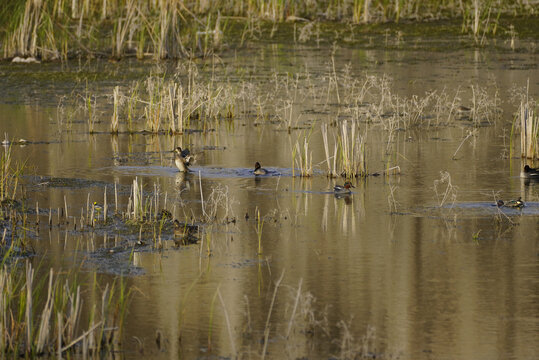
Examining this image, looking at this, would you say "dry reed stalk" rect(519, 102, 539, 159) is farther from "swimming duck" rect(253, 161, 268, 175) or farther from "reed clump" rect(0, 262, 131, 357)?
"reed clump" rect(0, 262, 131, 357)

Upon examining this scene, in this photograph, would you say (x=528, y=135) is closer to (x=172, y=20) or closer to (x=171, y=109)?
(x=171, y=109)

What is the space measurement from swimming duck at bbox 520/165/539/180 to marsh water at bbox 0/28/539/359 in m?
0.17

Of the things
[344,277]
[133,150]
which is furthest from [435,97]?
[344,277]

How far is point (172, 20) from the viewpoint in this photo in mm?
26359

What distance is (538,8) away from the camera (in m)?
34.3

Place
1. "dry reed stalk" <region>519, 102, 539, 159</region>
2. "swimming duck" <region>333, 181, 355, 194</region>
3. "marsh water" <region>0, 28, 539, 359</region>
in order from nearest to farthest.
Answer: "marsh water" <region>0, 28, 539, 359</region> → "swimming duck" <region>333, 181, 355, 194</region> → "dry reed stalk" <region>519, 102, 539, 159</region>

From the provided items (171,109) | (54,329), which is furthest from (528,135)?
(54,329)

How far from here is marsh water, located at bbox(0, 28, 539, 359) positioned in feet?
25.7

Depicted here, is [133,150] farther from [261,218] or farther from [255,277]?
[255,277]

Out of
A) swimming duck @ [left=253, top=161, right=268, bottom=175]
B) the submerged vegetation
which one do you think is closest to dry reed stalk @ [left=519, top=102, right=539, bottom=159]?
swimming duck @ [left=253, top=161, right=268, bottom=175]

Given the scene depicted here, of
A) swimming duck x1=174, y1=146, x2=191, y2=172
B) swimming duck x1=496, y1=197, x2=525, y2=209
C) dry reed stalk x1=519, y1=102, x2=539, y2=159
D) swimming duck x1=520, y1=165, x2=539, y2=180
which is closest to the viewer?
swimming duck x1=496, y1=197, x2=525, y2=209

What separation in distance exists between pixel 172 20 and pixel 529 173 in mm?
14268

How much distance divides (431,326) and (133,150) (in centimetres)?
917

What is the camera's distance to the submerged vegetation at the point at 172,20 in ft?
86.0
